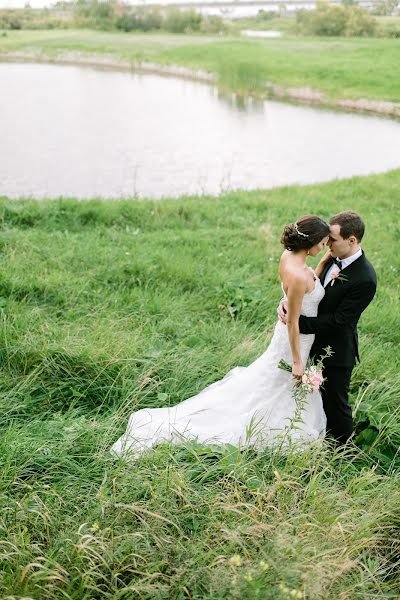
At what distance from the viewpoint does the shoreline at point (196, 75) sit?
28984mm

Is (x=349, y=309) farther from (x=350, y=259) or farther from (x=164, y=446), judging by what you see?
(x=164, y=446)

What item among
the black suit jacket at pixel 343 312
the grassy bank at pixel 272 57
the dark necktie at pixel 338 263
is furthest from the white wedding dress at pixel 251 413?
the grassy bank at pixel 272 57

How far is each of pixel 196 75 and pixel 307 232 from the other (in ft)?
120

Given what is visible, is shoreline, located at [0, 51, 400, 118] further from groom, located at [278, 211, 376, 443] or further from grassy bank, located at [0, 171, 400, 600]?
groom, located at [278, 211, 376, 443]

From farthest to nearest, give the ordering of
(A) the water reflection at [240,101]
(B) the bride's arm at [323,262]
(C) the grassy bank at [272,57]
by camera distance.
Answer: (C) the grassy bank at [272,57]
(A) the water reflection at [240,101]
(B) the bride's arm at [323,262]

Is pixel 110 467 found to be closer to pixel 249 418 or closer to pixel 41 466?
pixel 41 466

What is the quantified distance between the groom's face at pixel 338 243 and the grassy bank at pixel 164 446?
1.56 meters

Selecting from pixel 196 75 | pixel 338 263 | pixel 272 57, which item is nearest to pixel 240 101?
pixel 196 75

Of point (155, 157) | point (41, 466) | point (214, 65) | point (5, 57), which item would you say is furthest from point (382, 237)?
point (5, 57)

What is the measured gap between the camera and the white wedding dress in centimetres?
471

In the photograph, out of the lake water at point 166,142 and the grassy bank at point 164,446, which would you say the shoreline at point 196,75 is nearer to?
the lake water at point 166,142

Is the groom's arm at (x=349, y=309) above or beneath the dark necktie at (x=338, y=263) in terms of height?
beneath

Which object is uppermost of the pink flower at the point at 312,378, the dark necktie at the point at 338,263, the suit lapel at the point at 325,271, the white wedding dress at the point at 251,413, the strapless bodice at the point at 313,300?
the dark necktie at the point at 338,263

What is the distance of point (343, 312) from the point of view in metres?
4.53
